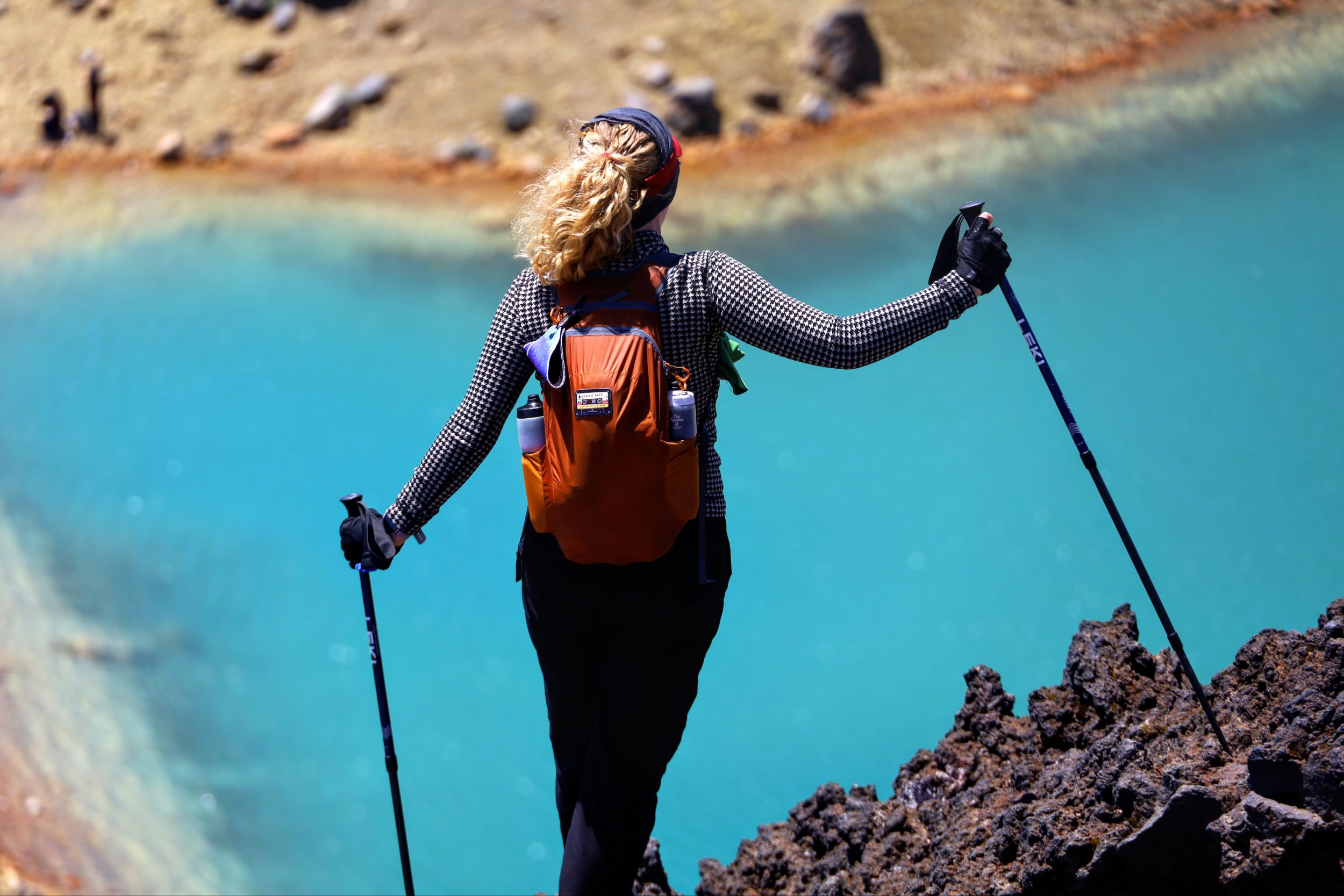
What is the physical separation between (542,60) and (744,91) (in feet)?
5.04

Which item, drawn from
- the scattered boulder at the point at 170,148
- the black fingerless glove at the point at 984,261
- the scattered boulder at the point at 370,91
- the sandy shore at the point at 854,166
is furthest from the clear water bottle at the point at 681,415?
the scattered boulder at the point at 170,148

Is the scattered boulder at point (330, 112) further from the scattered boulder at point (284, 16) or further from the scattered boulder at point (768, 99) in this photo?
the scattered boulder at point (768, 99)

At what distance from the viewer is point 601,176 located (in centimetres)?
244

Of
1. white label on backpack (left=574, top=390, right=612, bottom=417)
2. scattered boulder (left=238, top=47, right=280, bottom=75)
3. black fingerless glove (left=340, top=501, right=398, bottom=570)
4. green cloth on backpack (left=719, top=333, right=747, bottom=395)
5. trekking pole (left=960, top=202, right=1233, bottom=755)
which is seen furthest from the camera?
scattered boulder (left=238, top=47, right=280, bottom=75)

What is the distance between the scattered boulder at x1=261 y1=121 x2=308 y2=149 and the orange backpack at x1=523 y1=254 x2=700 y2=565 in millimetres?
7136

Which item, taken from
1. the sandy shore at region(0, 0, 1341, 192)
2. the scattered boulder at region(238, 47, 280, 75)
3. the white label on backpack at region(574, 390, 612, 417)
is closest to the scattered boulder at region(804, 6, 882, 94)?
the sandy shore at region(0, 0, 1341, 192)

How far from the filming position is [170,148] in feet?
30.5

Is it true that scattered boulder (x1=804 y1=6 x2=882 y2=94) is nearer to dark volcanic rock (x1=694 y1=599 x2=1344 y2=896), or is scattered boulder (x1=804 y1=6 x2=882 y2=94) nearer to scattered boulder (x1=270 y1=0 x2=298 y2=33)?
scattered boulder (x1=270 y1=0 x2=298 y2=33)

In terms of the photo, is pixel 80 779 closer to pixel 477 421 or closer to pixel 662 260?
pixel 477 421

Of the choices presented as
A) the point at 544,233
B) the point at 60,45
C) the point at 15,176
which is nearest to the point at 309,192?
the point at 15,176

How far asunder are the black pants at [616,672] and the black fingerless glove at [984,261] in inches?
27.3

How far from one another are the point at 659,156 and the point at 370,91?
7.33 meters

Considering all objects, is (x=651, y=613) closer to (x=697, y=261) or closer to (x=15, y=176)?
(x=697, y=261)

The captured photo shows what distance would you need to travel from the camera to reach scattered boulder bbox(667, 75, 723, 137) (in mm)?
A: 8414
